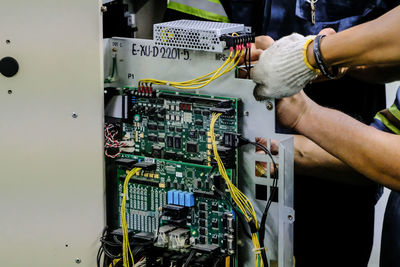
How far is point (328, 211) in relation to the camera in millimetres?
3281

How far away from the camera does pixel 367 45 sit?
7.24 ft

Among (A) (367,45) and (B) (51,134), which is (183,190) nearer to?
(B) (51,134)

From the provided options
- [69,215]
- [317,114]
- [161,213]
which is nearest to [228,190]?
[161,213]

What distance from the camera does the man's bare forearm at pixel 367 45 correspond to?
2145 millimetres

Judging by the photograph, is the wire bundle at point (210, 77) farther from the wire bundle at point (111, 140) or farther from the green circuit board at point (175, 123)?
the wire bundle at point (111, 140)

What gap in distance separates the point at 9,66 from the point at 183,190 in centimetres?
80

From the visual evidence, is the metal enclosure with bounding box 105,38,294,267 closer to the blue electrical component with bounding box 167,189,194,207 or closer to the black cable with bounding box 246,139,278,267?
the black cable with bounding box 246,139,278,267

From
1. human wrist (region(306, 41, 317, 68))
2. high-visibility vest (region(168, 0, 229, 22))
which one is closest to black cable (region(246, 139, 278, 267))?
human wrist (region(306, 41, 317, 68))

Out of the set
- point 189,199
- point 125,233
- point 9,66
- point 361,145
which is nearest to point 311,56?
point 361,145

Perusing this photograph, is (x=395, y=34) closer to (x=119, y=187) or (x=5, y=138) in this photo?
(x=119, y=187)

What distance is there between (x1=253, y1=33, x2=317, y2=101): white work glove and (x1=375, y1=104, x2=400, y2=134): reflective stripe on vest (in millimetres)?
610

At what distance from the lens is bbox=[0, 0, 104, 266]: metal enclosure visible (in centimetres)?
238

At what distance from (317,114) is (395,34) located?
43 cm

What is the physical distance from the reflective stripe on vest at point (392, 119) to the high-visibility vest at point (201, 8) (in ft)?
3.27
